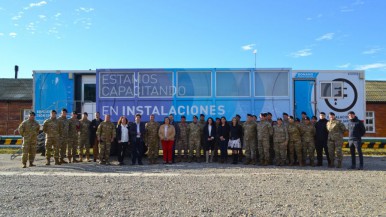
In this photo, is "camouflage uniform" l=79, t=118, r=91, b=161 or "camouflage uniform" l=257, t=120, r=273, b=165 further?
"camouflage uniform" l=79, t=118, r=91, b=161

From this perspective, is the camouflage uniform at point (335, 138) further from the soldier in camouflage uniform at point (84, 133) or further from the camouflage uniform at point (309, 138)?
the soldier in camouflage uniform at point (84, 133)

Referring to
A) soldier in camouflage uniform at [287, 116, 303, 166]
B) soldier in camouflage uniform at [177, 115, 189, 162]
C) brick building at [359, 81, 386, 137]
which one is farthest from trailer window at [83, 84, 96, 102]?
brick building at [359, 81, 386, 137]

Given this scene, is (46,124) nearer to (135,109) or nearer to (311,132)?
(135,109)

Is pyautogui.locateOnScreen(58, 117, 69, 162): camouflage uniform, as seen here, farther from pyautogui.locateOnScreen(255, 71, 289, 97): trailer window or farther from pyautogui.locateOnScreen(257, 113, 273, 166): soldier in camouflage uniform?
pyautogui.locateOnScreen(255, 71, 289, 97): trailer window

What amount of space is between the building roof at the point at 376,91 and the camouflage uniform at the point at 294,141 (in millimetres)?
15273

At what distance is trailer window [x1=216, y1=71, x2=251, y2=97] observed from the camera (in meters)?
12.8

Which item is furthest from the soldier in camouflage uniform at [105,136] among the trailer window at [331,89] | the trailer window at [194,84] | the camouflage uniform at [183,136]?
the trailer window at [331,89]

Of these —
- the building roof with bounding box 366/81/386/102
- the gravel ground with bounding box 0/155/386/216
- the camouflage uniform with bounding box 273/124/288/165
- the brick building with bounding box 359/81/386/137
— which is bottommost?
the gravel ground with bounding box 0/155/386/216

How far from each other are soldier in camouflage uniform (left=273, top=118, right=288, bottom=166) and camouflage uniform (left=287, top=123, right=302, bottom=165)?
0.22m

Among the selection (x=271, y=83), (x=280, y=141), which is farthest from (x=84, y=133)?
(x=271, y=83)

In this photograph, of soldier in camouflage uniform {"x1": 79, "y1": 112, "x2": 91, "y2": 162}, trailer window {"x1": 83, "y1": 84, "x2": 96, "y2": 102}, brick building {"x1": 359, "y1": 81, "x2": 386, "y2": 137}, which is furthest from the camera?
brick building {"x1": 359, "y1": 81, "x2": 386, "y2": 137}

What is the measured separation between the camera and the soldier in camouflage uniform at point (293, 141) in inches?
443

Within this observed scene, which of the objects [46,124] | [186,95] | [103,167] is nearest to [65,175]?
[103,167]

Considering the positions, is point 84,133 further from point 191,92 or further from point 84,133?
point 191,92
